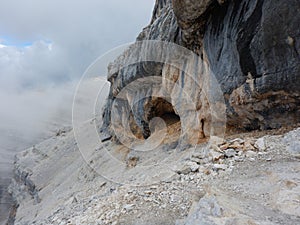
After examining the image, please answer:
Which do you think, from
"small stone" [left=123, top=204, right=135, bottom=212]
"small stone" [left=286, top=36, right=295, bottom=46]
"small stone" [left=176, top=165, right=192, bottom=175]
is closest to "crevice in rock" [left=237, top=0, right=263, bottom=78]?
"small stone" [left=286, top=36, right=295, bottom=46]

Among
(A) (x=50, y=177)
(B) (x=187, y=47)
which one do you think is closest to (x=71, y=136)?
(A) (x=50, y=177)

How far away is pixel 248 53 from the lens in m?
6.40

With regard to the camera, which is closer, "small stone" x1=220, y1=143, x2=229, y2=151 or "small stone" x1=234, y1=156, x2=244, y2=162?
"small stone" x1=234, y1=156, x2=244, y2=162

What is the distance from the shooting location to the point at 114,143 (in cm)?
2192

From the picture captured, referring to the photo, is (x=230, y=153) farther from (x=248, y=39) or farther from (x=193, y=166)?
(x=248, y=39)

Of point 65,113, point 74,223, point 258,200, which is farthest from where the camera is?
point 65,113

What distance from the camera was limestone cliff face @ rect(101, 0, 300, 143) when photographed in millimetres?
5531

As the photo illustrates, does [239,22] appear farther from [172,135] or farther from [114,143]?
[114,143]

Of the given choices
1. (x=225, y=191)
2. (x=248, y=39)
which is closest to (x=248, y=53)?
(x=248, y=39)

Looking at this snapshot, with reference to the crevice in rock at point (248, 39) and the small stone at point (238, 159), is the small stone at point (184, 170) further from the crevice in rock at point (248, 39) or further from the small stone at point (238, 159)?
the crevice in rock at point (248, 39)

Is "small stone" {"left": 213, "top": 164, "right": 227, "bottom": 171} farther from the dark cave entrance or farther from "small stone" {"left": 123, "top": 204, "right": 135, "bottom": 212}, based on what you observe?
the dark cave entrance

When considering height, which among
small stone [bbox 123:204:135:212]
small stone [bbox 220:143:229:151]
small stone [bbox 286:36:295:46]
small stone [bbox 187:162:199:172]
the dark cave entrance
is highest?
small stone [bbox 286:36:295:46]

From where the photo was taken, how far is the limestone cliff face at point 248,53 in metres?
5.53

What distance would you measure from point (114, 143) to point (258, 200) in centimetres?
1859
